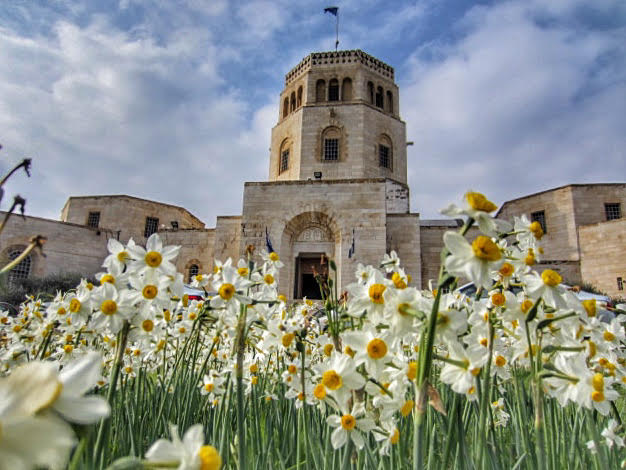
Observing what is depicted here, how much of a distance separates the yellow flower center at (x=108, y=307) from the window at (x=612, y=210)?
30004mm

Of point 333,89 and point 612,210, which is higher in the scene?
point 333,89

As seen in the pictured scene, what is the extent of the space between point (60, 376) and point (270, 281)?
5.49 feet

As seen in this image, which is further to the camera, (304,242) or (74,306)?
(304,242)

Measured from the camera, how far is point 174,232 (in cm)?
2530

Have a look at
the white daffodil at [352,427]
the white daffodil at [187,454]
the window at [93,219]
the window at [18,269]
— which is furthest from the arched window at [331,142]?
the white daffodil at [187,454]

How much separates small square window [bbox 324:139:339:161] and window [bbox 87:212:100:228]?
18.8 metres

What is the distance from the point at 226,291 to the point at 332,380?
1.87 feet

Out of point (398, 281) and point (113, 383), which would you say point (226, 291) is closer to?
point (113, 383)

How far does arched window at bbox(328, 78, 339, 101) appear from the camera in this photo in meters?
26.8

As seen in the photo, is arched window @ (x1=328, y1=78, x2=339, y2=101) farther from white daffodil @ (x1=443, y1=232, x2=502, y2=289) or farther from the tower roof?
white daffodil @ (x1=443, y1=232, x2=502, y2=289)

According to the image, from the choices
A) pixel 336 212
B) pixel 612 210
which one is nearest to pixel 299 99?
pixel 336 212

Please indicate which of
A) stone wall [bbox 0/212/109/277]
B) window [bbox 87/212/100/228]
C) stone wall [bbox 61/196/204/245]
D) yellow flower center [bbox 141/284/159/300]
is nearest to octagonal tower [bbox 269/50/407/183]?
stone wall [bbox 61/196/204/245]

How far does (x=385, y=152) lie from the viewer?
25.9 m

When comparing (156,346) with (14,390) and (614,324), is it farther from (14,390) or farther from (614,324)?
(614,324)
